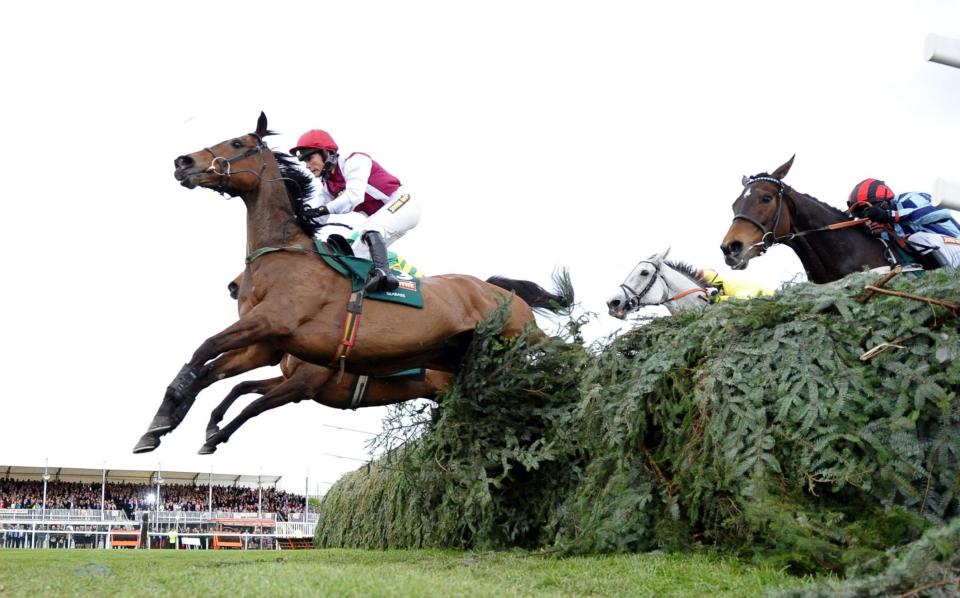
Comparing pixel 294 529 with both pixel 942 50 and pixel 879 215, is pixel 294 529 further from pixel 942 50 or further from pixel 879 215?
pixel 942 50

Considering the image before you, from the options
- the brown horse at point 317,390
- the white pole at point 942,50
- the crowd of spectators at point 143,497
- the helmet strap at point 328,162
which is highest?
the helmet strap at point 328,162

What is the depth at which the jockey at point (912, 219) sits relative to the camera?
23.9 feet

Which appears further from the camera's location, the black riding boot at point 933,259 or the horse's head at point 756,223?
the horse's head at point 756,223

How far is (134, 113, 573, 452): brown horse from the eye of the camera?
673 cm

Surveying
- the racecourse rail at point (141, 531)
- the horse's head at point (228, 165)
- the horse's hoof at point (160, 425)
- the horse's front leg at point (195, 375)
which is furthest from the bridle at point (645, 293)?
the racecourse rail at point (141, 531)

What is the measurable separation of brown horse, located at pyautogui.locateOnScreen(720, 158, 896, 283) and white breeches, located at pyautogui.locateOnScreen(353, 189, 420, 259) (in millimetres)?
2954

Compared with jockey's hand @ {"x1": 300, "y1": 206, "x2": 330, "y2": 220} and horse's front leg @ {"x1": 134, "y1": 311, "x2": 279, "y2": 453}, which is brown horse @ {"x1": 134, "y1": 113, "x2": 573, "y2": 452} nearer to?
horse's front leg @ {"x1": 134, "y1": 311, "x2": 279, "y2": 453}

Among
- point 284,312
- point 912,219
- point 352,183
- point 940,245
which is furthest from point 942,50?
point 352,183

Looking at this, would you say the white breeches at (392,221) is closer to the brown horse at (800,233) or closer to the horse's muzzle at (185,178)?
the horse's muzzle at (185,178)

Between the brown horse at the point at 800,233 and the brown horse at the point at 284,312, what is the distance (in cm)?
217

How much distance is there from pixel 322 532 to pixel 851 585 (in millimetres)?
11063

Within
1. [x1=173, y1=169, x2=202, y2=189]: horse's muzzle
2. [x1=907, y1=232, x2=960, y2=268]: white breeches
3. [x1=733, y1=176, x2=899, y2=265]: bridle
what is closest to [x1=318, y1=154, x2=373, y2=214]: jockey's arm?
[x1=173, y1=169, x2=202, y2=189]: horse's muzzle

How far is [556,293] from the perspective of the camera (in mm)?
9398

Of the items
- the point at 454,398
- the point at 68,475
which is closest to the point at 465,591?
the point at 454,398
